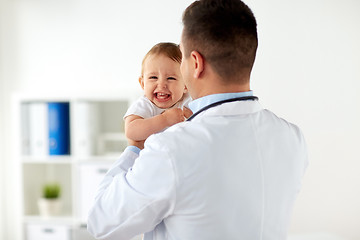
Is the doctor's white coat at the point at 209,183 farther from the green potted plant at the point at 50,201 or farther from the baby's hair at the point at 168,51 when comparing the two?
the green potted plant at the point at 50,201

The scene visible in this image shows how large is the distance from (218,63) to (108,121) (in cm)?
279

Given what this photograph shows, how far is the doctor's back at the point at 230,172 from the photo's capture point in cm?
99

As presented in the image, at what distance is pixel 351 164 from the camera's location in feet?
11.9

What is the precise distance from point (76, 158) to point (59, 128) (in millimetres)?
268

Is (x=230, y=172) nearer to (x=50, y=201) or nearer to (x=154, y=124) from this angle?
(x=154, y=124)

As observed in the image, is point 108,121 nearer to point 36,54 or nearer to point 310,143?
point 36,54

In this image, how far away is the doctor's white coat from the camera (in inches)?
39.0

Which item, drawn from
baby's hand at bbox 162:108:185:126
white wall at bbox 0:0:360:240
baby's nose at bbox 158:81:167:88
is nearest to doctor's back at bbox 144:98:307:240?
baby's hand at bbox 162:108:185:126

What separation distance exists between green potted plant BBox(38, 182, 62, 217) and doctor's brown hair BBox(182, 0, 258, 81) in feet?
9.39

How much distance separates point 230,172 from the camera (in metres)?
1.01

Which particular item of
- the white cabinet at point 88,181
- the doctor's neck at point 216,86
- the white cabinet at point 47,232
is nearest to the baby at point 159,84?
the doctor's neck at point 216,86

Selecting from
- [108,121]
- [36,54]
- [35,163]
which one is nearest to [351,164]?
[108,121]

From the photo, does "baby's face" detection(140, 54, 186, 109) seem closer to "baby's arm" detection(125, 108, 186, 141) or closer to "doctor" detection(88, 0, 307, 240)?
"baby's arm" detection(125, 108, 186, 141)

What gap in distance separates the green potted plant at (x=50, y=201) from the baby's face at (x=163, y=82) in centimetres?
244
